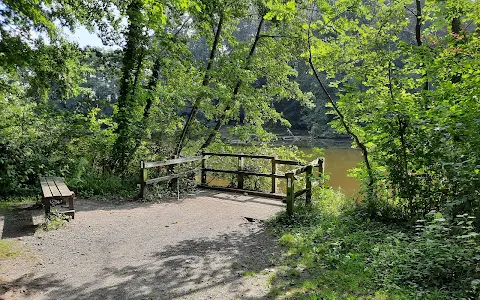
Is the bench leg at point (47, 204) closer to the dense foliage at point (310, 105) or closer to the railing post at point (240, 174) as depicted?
the dense foliage at point (310, 105)

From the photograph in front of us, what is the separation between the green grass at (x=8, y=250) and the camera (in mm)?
4545

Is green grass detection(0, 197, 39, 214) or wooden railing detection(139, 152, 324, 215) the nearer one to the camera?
wooden railing detection(139, 152, 324, 215)

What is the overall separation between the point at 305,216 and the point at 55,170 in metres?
6.61

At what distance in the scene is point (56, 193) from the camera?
589 cm

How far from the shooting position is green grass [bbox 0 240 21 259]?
4.55m

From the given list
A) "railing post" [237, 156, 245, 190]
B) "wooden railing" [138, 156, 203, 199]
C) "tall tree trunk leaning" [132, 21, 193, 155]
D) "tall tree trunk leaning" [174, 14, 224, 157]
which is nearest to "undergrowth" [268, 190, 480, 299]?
"wooden railing" [138, 156, 203, 199]

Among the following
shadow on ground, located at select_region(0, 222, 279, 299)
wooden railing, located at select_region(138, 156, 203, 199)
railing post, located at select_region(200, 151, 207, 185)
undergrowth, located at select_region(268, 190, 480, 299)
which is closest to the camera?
undergrowth, located at select_region(268, 190, 480, 299)

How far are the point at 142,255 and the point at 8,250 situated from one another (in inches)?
74.4

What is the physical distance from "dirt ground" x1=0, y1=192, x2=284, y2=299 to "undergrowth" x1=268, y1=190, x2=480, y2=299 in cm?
39

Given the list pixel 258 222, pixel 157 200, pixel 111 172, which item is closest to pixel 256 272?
pixel 258 222

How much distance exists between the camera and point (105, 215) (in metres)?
6.86

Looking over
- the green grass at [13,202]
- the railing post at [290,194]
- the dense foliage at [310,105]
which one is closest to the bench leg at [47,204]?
the green grass at [13,202]

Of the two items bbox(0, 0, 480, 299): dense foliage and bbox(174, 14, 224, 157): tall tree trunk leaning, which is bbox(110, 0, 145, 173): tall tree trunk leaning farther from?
bbox(174, 14, 224, 157): tall tree trunk leaning

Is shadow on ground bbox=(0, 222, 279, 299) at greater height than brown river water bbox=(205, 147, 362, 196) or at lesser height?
greater
